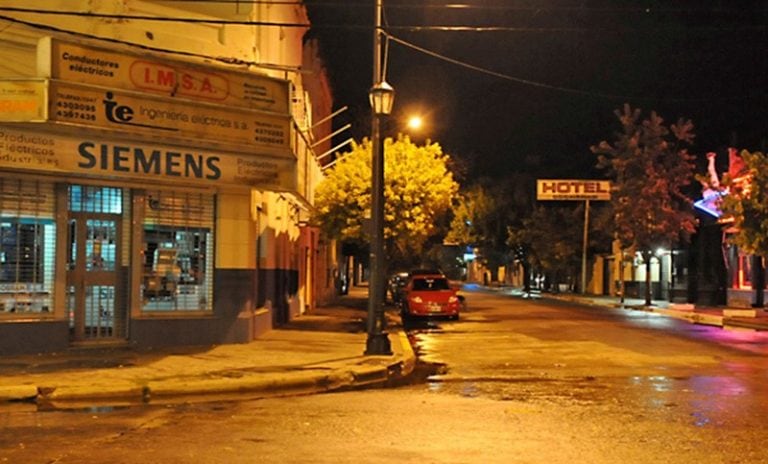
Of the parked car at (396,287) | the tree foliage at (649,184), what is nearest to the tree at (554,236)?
the tree foliage at (649,184)

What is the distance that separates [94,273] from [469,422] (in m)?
9.25

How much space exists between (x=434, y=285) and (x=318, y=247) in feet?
30.7

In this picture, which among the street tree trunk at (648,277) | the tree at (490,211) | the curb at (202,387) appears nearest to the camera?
the curb at (202,387)

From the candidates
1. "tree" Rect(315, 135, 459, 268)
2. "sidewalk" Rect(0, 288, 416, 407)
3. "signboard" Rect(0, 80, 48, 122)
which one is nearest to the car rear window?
"tree" Rect(315, 135, 459, 268)

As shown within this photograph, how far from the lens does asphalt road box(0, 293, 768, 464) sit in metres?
8.40

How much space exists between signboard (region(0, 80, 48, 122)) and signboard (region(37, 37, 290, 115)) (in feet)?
1.02

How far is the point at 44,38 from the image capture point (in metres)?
14.5

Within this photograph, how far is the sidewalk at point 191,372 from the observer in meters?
12.2

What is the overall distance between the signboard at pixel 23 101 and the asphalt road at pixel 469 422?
510cm

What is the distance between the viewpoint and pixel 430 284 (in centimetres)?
3148

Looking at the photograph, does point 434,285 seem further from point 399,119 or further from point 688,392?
point 688,392

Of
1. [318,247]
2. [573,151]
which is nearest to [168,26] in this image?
[318,247]

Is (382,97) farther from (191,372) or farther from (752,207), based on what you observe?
(752,207)

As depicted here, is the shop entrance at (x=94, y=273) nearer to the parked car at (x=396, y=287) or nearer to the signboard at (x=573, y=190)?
the parked car at (x=396, y=287)
